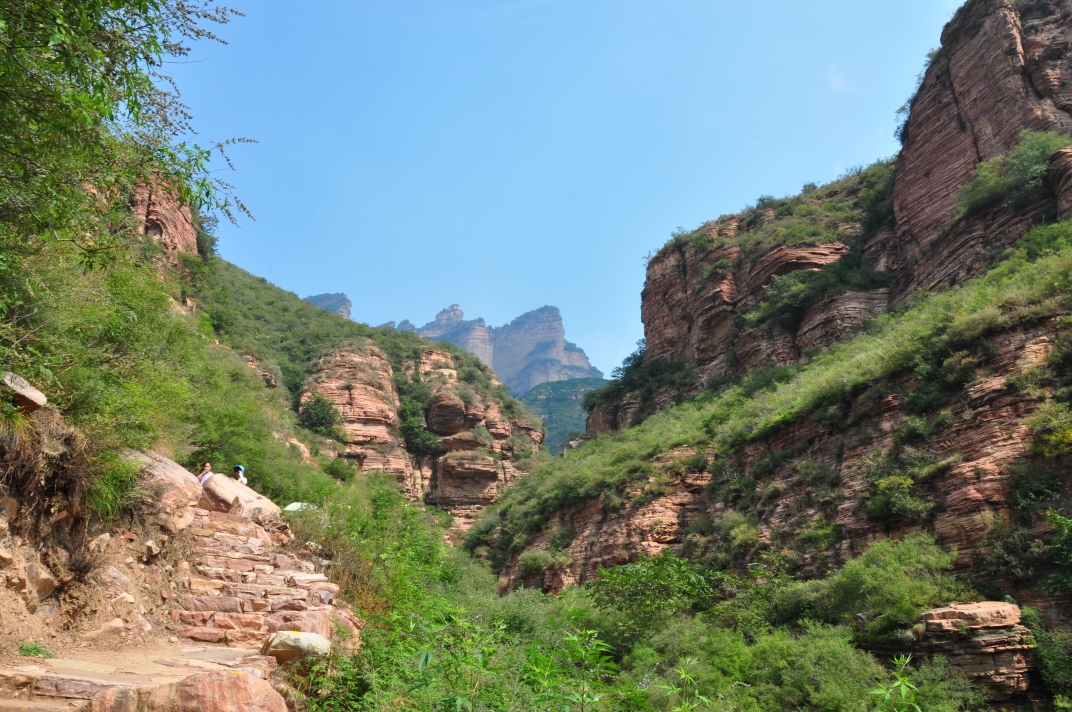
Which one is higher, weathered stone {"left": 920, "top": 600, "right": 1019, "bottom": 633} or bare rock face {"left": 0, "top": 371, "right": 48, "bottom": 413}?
bare rock face {"left": 0, "top": 371, "right": 48, "bottom": 413}

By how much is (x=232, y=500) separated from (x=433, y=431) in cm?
3979


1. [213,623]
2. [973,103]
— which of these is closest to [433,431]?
[973,103]

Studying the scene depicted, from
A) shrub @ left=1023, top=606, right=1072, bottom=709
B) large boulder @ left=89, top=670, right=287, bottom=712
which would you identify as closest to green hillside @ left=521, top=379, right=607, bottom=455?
shrub @ left=1023, top=606, right=1072, bottom=709

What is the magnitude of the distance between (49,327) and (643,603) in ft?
40.6

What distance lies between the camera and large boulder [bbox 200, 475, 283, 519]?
9.70m

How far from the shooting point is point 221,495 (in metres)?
9.77

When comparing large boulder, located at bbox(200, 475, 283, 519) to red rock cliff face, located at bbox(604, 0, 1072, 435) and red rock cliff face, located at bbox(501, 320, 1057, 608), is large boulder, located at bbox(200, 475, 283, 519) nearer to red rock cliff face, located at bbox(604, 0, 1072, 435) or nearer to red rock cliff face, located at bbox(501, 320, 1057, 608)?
red rock cliff face, located at bbox(501, 320, 1057, 608)

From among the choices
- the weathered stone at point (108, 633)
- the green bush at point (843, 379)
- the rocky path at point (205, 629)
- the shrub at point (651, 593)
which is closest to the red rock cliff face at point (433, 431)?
the green bush at point (843, 379)

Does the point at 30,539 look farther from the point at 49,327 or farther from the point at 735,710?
the point at 735,710

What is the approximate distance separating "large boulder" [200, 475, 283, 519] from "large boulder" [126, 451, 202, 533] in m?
1.47

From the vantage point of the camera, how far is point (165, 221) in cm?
3147

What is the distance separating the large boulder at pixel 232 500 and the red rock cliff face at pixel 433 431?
3250cm

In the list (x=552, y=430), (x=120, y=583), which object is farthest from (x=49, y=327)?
(x=552, y=430)

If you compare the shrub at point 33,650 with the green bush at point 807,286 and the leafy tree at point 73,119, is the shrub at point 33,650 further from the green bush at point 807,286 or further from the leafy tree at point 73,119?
the green bush at point 807,286
